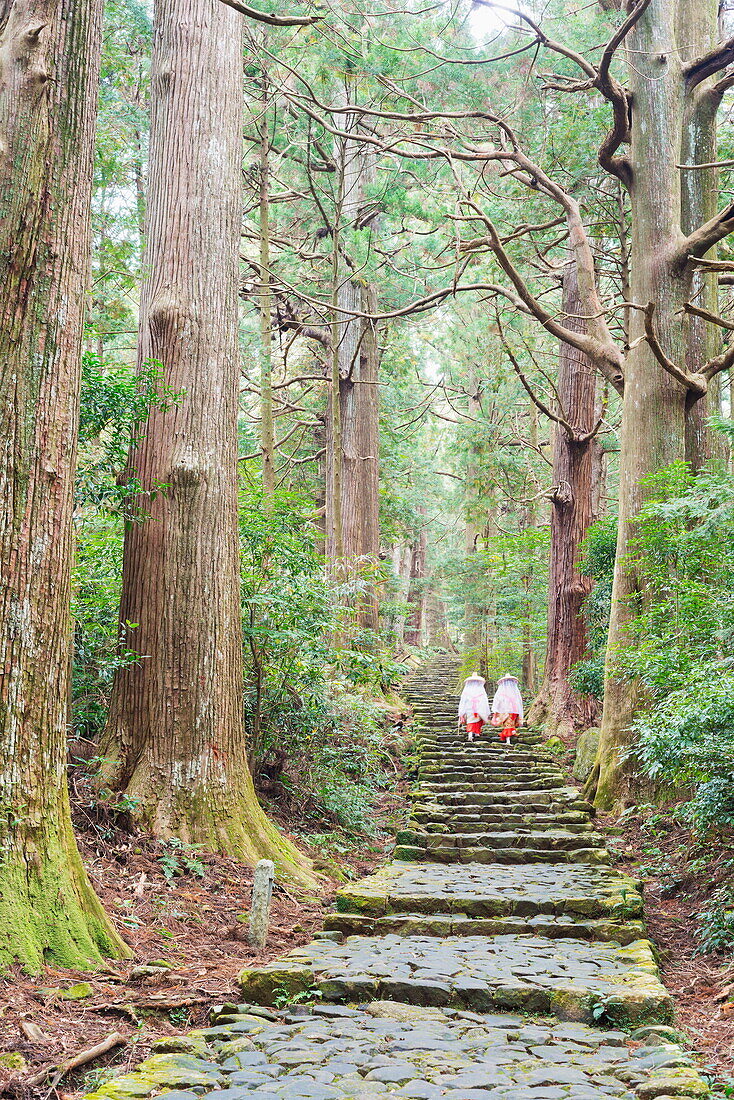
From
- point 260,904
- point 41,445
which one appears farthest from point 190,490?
point 260,904

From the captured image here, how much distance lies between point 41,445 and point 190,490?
2.34 meters

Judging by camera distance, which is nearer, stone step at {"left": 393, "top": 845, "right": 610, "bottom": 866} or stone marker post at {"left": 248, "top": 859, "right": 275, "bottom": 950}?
stone marker post at {"left": 248, "top": 859, "right": 275, "bottom": 950}

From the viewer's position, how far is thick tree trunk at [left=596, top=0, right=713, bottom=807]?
9.77 meters

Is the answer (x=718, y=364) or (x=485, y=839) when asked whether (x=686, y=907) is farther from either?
(x=718, y=364)

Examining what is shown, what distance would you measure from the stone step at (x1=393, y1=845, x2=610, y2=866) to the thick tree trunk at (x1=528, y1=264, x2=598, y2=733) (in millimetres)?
6008

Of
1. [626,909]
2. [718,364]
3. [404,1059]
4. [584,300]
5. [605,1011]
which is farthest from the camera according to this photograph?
[584,300]

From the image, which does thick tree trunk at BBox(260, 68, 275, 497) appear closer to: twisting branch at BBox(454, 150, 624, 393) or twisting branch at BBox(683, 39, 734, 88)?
twisting branch at BBox(454, 150, 624, 393)

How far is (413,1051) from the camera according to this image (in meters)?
3.88

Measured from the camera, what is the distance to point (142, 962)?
15.4 feet

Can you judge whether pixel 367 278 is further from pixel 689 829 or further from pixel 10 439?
pixel 10 439

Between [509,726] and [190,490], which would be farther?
[509,726]

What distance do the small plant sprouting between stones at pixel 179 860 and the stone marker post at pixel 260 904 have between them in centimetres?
69

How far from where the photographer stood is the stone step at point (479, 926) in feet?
19.7

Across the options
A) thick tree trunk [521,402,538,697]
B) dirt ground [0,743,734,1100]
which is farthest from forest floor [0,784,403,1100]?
thick tree trunk [521,402,538,697]
